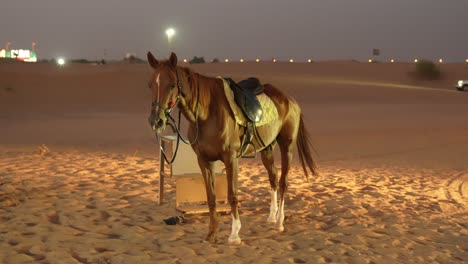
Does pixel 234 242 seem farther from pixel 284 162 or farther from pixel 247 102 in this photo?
pixel 247 102

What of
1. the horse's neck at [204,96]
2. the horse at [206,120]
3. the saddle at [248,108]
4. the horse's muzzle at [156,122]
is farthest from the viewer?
the saddle at [248,108]

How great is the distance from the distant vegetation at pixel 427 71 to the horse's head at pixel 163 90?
64.0 meters

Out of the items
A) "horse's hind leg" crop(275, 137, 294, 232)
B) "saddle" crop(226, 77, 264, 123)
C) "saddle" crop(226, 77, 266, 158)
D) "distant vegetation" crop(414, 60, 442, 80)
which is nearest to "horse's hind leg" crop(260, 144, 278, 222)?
"horse's hind leg" crop(275, 137, 294, 232)

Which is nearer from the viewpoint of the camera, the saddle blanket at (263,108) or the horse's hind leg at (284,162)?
the saddle blanket at (263,108)

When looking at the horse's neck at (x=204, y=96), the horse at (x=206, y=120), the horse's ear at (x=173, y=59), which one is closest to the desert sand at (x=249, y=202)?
the horse at (x=206, y=120)

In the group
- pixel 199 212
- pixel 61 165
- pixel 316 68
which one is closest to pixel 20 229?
pixel 199 212

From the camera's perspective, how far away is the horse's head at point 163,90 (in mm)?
5207

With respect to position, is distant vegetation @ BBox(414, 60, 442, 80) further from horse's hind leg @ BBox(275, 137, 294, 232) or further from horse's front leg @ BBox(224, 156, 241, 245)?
horse's front leg @ BBox(224, 156, 241, 245)

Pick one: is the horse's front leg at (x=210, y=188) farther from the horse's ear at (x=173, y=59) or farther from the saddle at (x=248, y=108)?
the horse's ear at (x=173, y=59)

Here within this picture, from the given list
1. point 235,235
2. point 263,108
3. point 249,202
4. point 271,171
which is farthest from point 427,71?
point 235,235

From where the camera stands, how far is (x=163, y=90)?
5320 millimetres

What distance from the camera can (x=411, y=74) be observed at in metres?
66.2

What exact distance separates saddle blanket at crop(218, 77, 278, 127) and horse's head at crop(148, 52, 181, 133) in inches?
30.7

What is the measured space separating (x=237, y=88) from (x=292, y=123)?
4.02 ft
